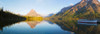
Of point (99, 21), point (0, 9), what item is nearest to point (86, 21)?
point (99, 21)

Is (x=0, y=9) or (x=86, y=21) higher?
(x=0, y=9)

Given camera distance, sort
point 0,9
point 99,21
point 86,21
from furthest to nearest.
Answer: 1. point 0,9
2. point 86,21
3. point 99,21

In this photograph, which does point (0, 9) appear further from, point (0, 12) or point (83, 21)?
point (83, 21)

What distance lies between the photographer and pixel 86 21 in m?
73.0

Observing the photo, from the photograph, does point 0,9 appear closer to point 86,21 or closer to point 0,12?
point 0,12

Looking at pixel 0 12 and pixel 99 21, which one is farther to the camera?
pixel 0 12

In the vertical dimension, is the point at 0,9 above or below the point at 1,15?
above

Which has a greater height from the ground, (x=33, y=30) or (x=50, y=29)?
(x=33, y=30)

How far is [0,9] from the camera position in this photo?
419 ft

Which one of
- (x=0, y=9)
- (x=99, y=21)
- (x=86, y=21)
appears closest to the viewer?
(x=99, y=21)

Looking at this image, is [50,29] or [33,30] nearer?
[33,30]

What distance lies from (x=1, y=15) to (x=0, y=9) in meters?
10.1

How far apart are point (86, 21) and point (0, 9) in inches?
4899

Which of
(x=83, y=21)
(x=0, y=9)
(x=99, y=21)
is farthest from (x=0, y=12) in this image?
(x=99, y=21)
